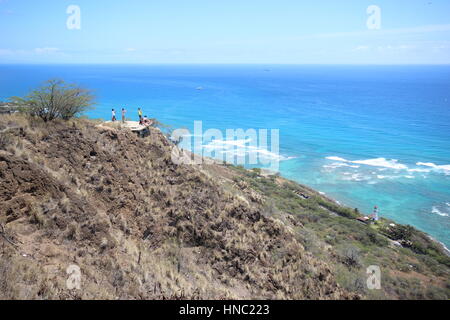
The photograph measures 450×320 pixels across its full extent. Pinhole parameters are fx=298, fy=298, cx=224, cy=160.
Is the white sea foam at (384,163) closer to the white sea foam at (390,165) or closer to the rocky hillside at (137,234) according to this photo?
the white sea foam at (390,165)

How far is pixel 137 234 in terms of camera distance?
35.7 feet

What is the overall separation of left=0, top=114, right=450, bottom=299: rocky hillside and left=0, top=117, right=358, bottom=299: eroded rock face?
0.12ft

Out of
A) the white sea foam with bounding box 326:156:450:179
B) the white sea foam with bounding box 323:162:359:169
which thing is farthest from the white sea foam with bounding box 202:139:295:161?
the white sea foam with bounding box 326:156:450:179

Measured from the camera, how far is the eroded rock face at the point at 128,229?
304 inches

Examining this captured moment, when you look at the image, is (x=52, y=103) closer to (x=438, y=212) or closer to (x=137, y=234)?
(x=137, y=234)

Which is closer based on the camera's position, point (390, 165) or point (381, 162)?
point (390, 165)

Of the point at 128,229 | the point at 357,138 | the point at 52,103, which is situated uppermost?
the point at 52,103

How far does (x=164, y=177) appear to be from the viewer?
13828 millimetres

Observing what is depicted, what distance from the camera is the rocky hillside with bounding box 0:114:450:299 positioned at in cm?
778

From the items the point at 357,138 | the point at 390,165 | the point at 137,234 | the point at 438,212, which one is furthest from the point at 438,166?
the point at 137,234

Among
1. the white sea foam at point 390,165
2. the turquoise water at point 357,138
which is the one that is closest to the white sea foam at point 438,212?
the turquoise water at point 357,138

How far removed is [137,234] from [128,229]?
39 centimetres

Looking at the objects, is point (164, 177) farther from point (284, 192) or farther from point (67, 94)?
point (284, 192)

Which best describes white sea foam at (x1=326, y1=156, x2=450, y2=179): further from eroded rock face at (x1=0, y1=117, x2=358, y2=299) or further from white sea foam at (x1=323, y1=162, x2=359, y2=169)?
eroded rock face at (x1=0, y1=117, x2=358, y2=299)
